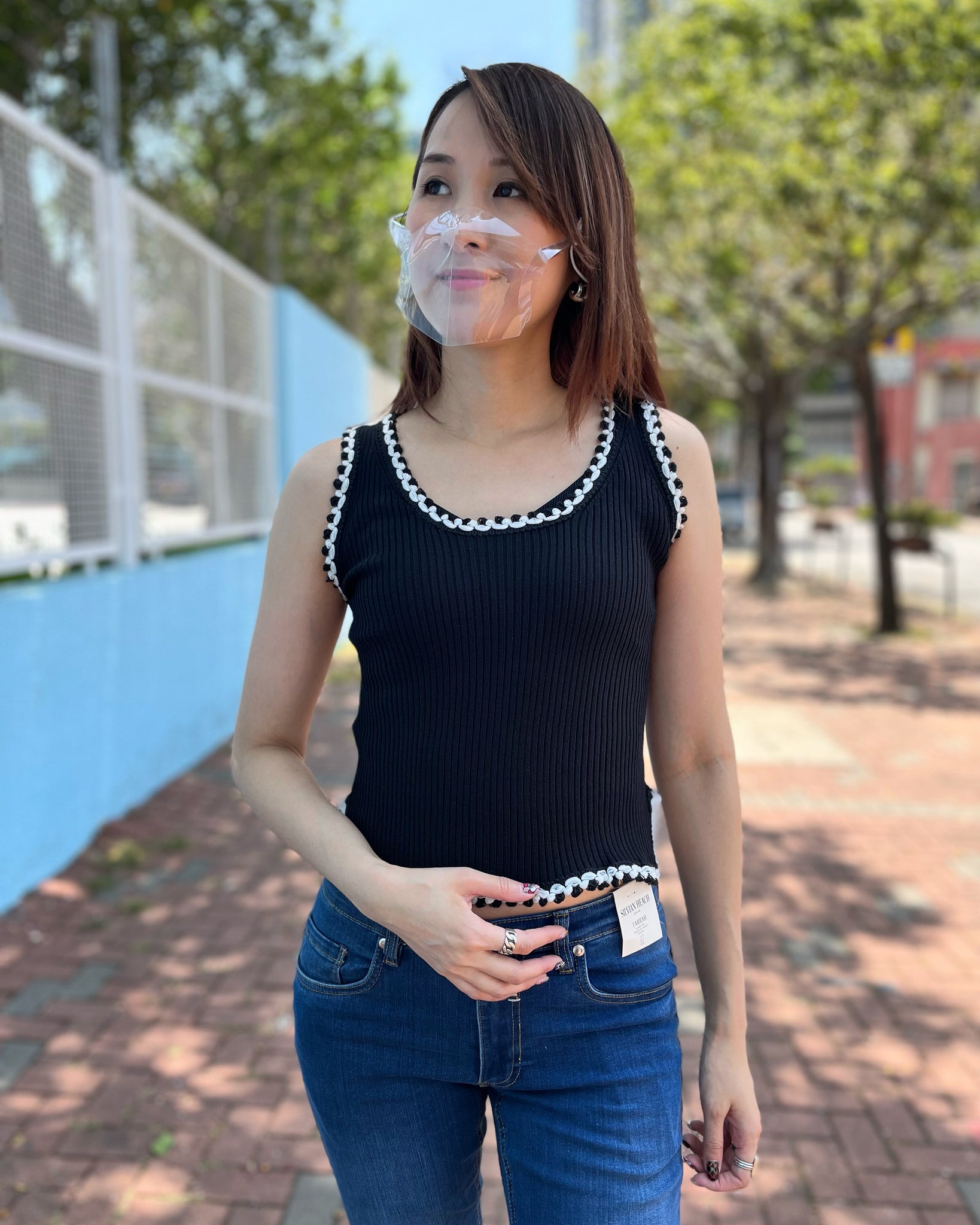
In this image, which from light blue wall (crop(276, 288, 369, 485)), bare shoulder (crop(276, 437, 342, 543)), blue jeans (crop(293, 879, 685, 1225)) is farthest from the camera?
light blue wall (crop(276, 288, 369, 485))

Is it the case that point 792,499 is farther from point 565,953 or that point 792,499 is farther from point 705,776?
point 565,953

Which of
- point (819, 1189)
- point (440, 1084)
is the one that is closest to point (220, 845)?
point (819, 1189)

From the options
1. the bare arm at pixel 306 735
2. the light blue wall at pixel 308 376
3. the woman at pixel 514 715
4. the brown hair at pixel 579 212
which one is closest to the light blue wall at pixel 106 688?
the light blue wall at pixel 308 376

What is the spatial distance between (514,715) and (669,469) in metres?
0.34

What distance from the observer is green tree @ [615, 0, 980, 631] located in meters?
9.34

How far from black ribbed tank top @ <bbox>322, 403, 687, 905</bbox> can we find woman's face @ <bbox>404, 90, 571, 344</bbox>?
192mm

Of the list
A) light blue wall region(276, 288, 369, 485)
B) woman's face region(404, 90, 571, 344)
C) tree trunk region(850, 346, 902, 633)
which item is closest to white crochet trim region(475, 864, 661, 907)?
woman's face region(404, 90, 571, 344)

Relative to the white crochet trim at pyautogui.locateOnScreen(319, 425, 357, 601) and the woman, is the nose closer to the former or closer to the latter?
the woman

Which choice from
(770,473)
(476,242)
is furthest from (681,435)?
(770,473)

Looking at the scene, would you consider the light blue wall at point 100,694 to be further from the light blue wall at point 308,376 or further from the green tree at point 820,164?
the green tree at point 820,164

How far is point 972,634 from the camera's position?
482 inches

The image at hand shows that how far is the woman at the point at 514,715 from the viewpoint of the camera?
1220mm

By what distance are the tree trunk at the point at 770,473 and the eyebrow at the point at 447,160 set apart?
618 inches

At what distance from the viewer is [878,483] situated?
38.4 ft
